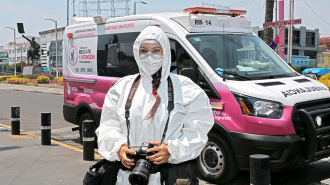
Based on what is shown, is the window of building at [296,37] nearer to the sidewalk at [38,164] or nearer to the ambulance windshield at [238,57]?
the ambulance windshield at [238,57]

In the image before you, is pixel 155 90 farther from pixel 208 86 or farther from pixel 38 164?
pixel 38 164

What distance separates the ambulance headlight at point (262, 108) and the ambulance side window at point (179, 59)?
3.43 feet

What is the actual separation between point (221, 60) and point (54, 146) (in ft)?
13.5

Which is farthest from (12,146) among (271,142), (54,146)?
(271,142)

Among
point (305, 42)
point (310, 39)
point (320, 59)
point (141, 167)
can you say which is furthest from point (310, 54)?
point (141, 167)

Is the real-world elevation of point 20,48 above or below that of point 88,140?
above

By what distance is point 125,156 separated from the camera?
89.5 inches

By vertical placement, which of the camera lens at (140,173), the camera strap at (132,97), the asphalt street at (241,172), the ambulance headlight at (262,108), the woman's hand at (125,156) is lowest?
the asphalt street at (241,172)

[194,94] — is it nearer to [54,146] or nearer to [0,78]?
→ [54,146]

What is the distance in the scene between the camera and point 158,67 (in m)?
2.43

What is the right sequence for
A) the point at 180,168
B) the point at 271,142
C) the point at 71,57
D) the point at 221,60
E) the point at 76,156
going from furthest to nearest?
the point at 71,57 < the point at 76,156 < the point at 221,60 < the point at 271,142 < the point at 180,168

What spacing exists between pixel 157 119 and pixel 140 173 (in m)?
0.40

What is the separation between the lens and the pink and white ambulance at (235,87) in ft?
14.2

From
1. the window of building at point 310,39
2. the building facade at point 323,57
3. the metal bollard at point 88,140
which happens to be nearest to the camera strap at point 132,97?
the metal bollard at point 88,140
